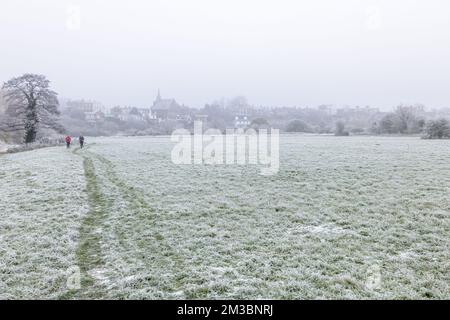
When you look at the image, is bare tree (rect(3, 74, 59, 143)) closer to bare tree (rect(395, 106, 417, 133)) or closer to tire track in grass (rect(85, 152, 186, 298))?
tire track in grass (rect(85, 152, 186, 298))

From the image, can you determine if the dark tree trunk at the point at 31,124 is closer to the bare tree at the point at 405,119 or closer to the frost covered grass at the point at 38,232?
the frost covered grass at the point at 38,232

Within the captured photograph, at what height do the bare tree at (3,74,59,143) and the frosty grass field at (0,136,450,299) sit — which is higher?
the bare tree at (3,74,59,143)

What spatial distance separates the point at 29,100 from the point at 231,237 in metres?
55.9

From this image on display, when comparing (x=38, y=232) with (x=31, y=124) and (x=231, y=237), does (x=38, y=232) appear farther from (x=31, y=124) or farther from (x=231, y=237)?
(x=31, y=124)

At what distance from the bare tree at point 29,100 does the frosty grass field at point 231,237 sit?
39.6 m

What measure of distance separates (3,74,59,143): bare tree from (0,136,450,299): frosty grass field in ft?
130

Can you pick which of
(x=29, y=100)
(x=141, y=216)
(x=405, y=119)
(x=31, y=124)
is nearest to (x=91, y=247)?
(x=141, y=216)

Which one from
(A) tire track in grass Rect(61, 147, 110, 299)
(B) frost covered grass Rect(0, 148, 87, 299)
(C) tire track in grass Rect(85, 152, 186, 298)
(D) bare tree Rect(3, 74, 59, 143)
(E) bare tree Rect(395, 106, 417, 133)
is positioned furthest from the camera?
(E) bare tree Rect(395, 106, 417, 133)

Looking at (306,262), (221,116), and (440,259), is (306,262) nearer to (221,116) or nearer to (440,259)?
(440,259)

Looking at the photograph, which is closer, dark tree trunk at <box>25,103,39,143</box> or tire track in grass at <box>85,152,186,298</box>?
tire track in grass at <box>85,152,186,298</box>

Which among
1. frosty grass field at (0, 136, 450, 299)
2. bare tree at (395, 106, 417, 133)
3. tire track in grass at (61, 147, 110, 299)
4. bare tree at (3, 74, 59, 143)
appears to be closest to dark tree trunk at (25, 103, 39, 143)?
bare tree at (3, 74, 59, 143)

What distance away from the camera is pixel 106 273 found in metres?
7.99

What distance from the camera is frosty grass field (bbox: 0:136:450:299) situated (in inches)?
285
